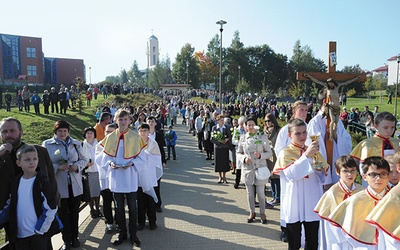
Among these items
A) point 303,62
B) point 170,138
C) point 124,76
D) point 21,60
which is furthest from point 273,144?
point 124,76

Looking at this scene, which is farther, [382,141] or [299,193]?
[382,141]

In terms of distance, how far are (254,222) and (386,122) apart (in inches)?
129

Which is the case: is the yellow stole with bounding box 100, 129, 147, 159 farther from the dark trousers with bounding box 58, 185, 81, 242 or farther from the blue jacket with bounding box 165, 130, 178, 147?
the blue jacket with bounding box 165, 130, 178, 147

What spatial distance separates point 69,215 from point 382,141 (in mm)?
5033

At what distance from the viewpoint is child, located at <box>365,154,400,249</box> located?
9.96ft

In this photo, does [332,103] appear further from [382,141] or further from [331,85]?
[382,141]

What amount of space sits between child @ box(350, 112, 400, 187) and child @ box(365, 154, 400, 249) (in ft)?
5.68

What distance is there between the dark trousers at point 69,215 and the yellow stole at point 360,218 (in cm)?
425

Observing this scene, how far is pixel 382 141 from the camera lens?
15.9 feet

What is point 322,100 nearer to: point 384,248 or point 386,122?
point 386,122

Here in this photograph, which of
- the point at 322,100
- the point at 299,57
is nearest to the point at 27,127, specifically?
the point at 322,100

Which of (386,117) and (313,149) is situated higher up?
(386,117)

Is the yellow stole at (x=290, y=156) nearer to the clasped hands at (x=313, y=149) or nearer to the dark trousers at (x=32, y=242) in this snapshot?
the clasped hands at (x=313, y=149)

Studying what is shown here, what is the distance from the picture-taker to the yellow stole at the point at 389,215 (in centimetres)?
304
